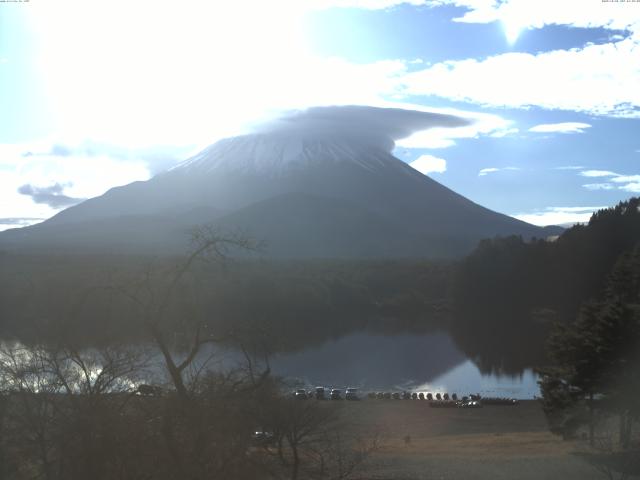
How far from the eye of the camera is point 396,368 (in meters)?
29.6

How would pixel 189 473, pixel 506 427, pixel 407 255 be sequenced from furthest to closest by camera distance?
pixel 407 255 < pixel 506 427 < pixel 189 473

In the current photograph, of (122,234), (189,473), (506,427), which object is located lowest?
(506,427)

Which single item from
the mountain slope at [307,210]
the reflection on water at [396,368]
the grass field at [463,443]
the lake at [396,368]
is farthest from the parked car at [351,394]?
the mountain slope at [307,210]

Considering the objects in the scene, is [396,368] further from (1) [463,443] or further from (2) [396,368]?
(1) [463,443]

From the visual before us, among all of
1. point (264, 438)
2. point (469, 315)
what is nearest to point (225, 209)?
point (469, 315)

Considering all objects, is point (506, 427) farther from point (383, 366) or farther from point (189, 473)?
point (189, 473)

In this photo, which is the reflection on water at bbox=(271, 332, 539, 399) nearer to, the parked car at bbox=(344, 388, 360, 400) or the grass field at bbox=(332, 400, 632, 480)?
the parked car at bbox=(344, 388, 360, 400)

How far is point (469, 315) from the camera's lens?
48.2m

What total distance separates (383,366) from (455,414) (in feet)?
29.6

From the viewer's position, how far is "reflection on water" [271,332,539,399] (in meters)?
26.1

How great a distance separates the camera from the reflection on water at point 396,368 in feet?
85.6

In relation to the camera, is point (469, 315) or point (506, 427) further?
point (469, 315)

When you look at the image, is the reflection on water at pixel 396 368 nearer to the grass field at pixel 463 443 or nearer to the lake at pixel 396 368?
the lake at pixel 396 368

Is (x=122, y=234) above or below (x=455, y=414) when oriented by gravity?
above
